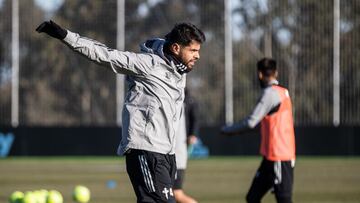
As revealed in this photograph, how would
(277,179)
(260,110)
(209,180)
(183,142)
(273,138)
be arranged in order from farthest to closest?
(209,180), (183,142), (273,138), (277,179), (260,110)

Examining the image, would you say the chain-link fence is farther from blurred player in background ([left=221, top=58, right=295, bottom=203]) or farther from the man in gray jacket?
Answer: the man in gray jacket

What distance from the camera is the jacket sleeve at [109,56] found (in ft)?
25.1

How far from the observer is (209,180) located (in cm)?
2162

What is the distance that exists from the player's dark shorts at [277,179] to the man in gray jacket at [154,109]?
2751 mm

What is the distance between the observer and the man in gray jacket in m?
8.12

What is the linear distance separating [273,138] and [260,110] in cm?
45

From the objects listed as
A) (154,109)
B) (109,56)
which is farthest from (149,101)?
(109,56)

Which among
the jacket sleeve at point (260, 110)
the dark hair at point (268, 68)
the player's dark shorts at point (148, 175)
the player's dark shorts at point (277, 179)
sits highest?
the dark hair at point (268, 68)

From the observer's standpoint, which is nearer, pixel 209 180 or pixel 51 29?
pixel 51 29

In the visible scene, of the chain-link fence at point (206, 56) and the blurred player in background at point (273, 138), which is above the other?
the chain-link fence at point (206, 56)

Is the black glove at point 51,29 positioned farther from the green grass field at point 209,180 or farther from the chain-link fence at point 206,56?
the chain-link fence at point 206,56

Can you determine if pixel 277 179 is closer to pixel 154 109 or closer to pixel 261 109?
pixel 261 109

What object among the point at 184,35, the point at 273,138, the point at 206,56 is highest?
the point at 206,56

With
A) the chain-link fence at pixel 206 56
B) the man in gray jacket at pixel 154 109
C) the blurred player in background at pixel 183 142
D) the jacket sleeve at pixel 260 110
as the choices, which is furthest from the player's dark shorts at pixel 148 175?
the chain-link fence at pixel 206 56
